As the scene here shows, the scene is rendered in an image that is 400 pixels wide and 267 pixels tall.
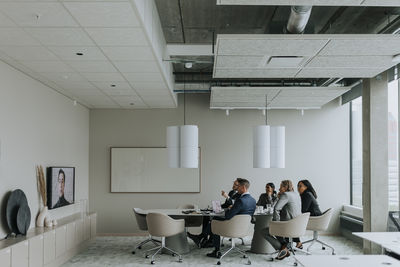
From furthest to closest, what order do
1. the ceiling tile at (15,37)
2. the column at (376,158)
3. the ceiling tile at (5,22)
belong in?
the column at (376,158)
the ceiling tile at (15,37)
the ceiling tile at (5,22)

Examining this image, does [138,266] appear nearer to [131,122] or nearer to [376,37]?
[131,122]

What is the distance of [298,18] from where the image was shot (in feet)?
17.7

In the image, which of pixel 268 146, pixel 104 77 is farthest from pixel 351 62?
pixel 104 77

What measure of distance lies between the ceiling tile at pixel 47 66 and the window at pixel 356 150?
7326 mm

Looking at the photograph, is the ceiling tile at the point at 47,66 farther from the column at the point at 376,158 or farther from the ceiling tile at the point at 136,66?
the column at the point at 376,158

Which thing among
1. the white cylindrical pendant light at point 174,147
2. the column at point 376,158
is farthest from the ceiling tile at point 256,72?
the column at point 376,158

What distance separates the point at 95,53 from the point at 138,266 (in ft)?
12.8

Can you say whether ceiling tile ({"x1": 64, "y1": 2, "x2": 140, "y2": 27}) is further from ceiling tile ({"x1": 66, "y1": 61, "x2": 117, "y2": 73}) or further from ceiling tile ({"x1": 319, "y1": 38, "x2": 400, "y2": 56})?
ceiling tile ({"x1": 319, "y1": 38, "x2": 400, "y2": 56})

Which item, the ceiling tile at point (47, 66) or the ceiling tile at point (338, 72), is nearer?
the ceiling tile at point (47, 66)

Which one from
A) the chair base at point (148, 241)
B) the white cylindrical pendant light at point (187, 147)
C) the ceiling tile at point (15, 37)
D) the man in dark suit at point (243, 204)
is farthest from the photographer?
the chair base at point (148, 241)

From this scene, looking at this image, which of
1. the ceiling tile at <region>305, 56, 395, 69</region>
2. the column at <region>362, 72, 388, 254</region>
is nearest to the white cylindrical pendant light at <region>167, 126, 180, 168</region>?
the ceiling tile at <region>305, 56, 395, 69</region>

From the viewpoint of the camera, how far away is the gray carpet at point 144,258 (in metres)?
8.05

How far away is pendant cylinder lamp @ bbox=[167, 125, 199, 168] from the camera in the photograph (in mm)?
8375

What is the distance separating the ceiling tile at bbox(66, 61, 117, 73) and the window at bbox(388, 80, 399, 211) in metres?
5.54
